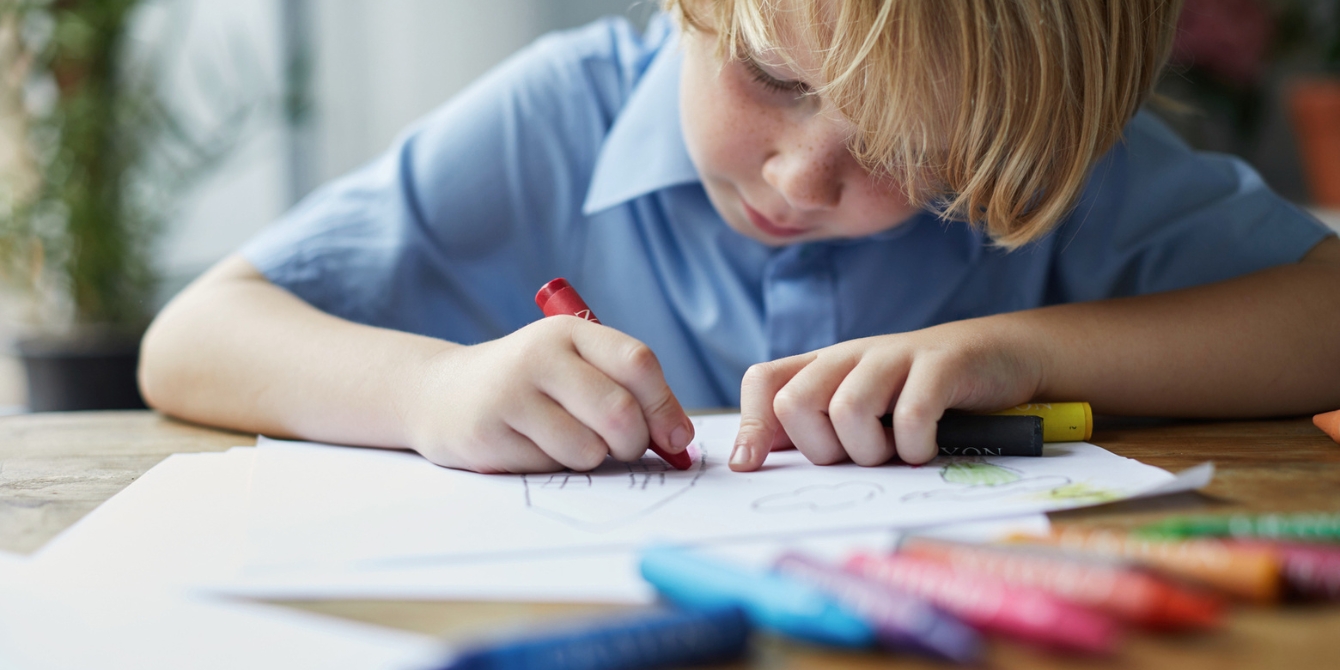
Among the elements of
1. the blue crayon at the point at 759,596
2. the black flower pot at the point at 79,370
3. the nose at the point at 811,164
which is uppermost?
the nose at the point at 811,164

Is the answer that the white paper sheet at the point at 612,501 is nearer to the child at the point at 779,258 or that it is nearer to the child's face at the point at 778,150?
the child at the point at 779,258

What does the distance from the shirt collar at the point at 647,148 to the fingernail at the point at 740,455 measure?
273 mm

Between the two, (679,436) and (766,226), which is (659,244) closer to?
(766,226)

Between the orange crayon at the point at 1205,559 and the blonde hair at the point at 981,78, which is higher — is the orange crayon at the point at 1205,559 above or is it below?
below

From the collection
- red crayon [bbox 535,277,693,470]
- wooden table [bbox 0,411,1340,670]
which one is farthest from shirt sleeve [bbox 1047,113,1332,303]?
red crayon [bbox 535,277,693,470]

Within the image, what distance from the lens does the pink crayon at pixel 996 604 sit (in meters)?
0.22

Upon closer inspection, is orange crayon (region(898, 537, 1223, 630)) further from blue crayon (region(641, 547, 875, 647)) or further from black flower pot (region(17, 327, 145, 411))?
black flower pot (region(17, 327, 145, 411))

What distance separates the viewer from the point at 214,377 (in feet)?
1.83

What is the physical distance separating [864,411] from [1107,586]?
7.3 inches

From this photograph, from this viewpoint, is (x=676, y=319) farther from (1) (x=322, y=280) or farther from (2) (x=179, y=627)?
(2) (x=179, y=627)

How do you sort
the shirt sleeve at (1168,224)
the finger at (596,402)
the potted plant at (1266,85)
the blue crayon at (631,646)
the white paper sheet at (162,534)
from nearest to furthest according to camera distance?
the blue crayon at (631,646) → the white paper sheet at (162,534) → the finger at (596,402) → the shirt sleeve at (1168,224) → the potted plant at (1266,85)

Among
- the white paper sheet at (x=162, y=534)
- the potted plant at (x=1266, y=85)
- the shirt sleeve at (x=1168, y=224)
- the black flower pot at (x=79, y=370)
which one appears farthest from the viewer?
the potted plant at (x=1266, y=85)

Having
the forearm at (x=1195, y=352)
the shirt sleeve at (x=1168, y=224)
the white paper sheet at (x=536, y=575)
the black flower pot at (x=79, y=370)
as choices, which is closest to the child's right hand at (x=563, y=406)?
the white paper sheet at (x=536, y=575)

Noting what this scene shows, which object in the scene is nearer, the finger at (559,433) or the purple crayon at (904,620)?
the purple crayon at (904,620)
